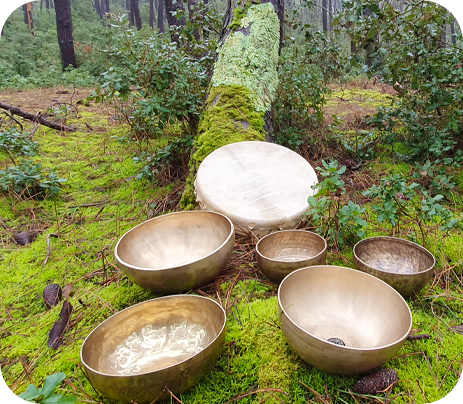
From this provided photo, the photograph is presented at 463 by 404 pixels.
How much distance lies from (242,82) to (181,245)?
5.34 feet

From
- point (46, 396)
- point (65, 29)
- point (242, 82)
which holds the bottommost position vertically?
point (46, 396)

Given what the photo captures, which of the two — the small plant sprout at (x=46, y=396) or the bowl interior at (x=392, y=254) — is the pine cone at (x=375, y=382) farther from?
the small plant sprout at (x=46, y=396)

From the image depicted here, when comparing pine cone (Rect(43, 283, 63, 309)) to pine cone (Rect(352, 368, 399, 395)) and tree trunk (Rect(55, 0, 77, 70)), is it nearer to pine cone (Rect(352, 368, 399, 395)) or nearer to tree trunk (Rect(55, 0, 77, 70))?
pine cone (Rect(352, 368, 399, 395))

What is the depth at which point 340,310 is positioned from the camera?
1396 mm

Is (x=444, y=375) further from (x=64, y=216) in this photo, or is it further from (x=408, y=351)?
(x=64, y=216)

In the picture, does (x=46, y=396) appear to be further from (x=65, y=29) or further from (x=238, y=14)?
(x=65, y=29)

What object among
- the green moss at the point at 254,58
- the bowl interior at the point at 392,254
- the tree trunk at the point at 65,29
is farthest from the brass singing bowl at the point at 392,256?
the tree trunk at the point at 65,29

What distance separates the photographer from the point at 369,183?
2744 mm

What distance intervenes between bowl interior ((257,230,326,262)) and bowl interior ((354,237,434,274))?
0.76 feet

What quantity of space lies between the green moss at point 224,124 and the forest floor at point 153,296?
16.8 inches

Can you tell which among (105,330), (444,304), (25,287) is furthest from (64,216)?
(444,304)

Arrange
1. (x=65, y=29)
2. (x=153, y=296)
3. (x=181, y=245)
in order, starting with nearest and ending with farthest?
(x=153, y=296) < (x=181, y=245) < (x=65, y=29)

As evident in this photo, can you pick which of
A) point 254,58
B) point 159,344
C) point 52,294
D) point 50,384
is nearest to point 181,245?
point 159,344

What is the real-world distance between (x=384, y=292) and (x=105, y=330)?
1116mm
